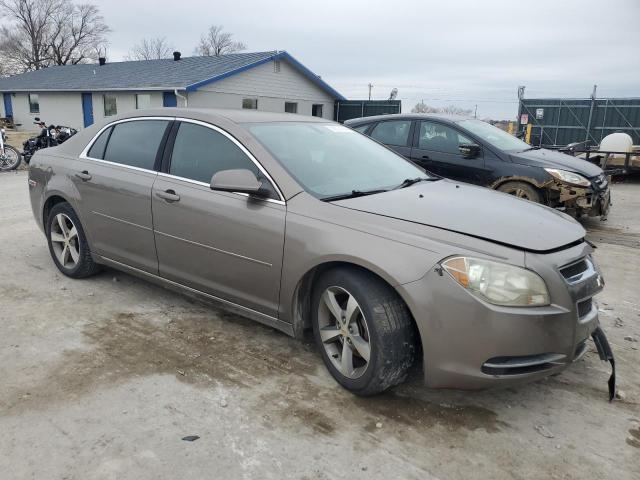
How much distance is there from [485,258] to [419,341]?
654 mm

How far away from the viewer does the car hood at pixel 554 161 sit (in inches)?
275

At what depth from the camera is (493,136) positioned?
301 inches

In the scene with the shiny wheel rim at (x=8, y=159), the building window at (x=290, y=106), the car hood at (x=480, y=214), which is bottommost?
the shiny wheel rim at (x=8, y=159)

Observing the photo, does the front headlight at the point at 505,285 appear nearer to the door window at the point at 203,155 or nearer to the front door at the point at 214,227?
the front door at the point at 214,227

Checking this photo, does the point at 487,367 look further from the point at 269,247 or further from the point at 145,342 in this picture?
the point at 145,342

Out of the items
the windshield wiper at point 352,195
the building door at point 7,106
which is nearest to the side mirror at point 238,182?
the windshield wiper at point 352,195

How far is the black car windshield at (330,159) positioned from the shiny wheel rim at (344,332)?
649 millimetres

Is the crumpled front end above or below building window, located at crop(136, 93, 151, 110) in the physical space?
below

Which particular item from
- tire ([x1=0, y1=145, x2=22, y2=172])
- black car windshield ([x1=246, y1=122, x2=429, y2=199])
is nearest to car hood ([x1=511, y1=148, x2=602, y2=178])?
black car windshield ([x1=246, y1=122, x2=429, y2=199])

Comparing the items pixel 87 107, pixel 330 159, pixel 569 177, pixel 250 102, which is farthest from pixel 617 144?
pixel 87 107

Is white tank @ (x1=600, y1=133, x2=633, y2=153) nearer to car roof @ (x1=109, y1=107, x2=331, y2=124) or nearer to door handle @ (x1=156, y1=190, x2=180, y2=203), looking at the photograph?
car roof @ (x1=109, y1=107, x2=331, y2=124)

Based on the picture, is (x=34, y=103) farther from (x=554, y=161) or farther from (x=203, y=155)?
(x=203, y=155)

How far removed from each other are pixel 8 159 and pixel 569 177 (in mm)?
13346

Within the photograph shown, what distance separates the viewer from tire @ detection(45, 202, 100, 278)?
465 centimetres
